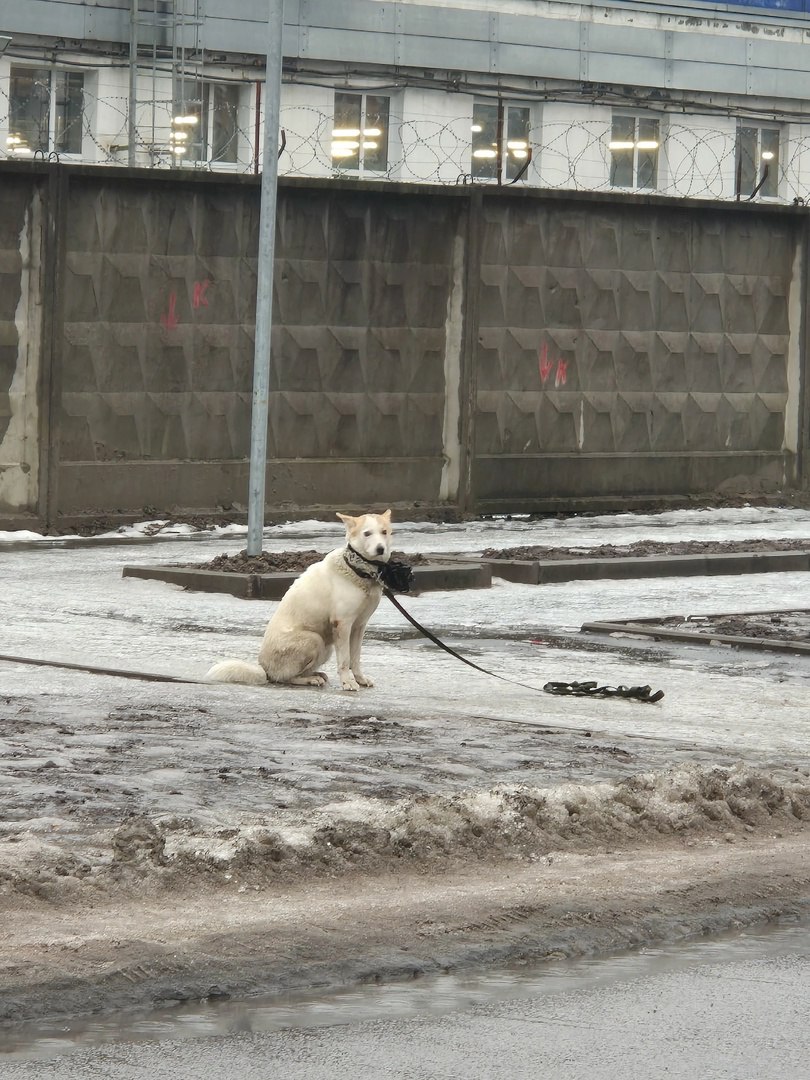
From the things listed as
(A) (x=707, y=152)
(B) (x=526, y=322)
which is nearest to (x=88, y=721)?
(B) (x=526, y=322)

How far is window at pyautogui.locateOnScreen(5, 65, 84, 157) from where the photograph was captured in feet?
109

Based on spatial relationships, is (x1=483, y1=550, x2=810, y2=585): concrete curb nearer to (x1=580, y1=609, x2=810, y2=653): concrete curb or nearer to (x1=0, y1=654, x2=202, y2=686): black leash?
(x1=580, y1=609, x2=810, y2=653): concrete curb

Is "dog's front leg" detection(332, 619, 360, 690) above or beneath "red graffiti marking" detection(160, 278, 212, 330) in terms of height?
beneath

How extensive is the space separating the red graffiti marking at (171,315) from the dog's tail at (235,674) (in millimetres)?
10390

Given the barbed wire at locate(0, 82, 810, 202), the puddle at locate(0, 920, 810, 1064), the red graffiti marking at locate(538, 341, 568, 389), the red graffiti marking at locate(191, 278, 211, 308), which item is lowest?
the puddle at locate(0, 920, 810, 1064)

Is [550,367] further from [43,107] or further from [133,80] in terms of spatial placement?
[43,107]

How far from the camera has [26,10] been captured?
106 ft

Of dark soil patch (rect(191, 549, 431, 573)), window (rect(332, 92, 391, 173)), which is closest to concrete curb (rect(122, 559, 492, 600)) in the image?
dark soil patch (rect(191, 549, 431, 573))

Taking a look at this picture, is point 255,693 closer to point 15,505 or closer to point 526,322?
point 15,505

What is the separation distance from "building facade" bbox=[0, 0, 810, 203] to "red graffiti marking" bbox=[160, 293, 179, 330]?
9.85 metres

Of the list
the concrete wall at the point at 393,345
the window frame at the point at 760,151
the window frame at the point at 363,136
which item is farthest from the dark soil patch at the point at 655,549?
the window frame at the point at 760,151

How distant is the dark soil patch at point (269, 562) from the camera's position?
1627 cm

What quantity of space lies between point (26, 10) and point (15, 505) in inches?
559

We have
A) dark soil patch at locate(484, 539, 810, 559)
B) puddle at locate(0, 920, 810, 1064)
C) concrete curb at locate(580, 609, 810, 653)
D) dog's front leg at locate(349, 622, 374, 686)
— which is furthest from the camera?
dark soil patch at locate(484, 539, 810, 559)
